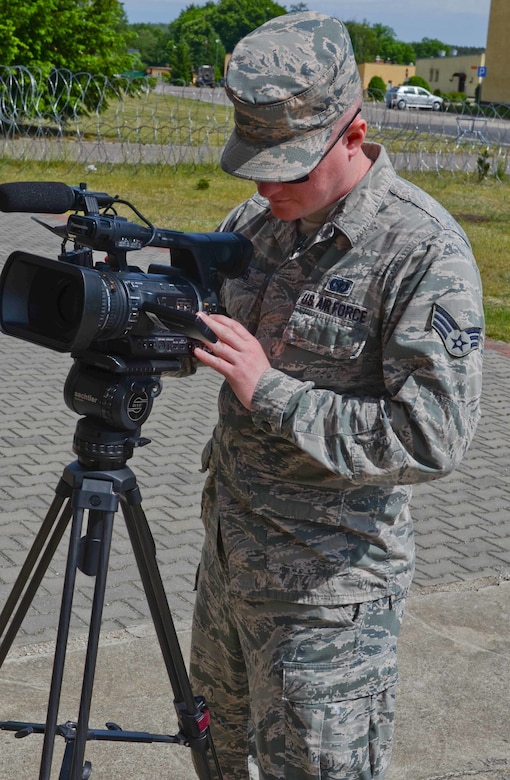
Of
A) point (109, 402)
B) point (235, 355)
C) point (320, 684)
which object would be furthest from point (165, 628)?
point (235, 355)

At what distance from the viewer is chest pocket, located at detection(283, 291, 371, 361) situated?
6.78 feet

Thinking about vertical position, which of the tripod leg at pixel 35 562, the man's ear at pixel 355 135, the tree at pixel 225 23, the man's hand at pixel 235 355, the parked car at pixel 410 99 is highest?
the tree at pixel 225 23

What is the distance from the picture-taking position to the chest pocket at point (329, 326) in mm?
2066

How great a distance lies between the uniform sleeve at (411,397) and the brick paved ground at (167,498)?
7.43ft

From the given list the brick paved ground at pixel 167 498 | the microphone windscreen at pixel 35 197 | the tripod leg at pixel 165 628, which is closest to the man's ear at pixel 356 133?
the microphone windscreen at pixel 35 197

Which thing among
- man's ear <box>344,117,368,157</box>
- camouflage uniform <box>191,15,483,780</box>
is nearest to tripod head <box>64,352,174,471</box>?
camouflage uniform <box>191,15,483,780</box>

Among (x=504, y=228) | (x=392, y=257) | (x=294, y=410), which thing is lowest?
(x=504, y=228)

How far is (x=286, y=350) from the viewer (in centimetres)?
216

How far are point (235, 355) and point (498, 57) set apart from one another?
235 ft

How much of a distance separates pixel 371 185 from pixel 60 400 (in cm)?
510

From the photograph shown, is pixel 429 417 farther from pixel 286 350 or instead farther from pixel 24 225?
pixel 24 225

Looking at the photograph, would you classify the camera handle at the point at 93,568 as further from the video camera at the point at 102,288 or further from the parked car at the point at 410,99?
the parked car at the point at 410,99

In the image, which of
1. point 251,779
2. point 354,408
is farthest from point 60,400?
point 354,408

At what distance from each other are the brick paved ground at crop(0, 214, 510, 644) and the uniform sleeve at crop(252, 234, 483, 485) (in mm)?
2263
